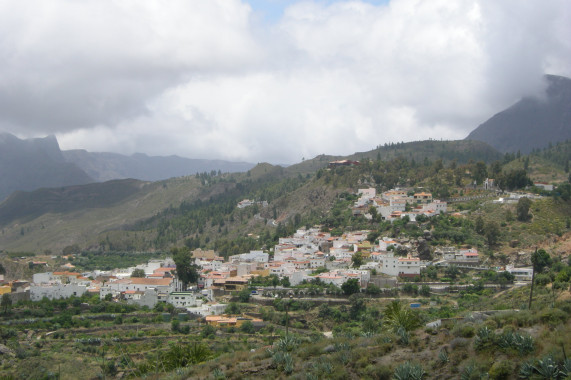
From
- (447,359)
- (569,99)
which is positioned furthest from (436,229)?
(569,99)

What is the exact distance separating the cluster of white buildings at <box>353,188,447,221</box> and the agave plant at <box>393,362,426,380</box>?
44971 millimetres

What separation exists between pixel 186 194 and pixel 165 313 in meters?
105

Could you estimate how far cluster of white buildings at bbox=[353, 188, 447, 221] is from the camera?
59.5m

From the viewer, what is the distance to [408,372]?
43.5 feet

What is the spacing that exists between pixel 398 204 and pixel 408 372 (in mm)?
50034

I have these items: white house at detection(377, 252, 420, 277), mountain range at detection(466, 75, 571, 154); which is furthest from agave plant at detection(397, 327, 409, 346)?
mountain range at detection(466, 75, 571, 154)

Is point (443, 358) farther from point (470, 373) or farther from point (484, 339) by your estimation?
point (470, 373)

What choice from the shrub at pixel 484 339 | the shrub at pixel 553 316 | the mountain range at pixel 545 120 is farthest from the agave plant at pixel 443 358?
the mountain range at pixel 545 120

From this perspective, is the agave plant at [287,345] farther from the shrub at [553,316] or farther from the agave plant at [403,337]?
the shrub at [553,316]

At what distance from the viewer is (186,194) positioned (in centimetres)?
14575

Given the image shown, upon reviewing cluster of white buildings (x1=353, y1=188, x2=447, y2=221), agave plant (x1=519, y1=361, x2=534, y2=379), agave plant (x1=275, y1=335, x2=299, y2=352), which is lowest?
agave plant (x1=275, y1=335, x2=299, y2=352)

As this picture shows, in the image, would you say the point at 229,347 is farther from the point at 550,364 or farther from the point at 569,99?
the point at 569,99

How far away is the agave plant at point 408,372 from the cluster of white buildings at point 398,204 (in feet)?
148

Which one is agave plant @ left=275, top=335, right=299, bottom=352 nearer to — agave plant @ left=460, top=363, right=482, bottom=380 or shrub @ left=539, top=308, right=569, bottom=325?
agave plant @ left=460, top=363, right=482, bottom=380
